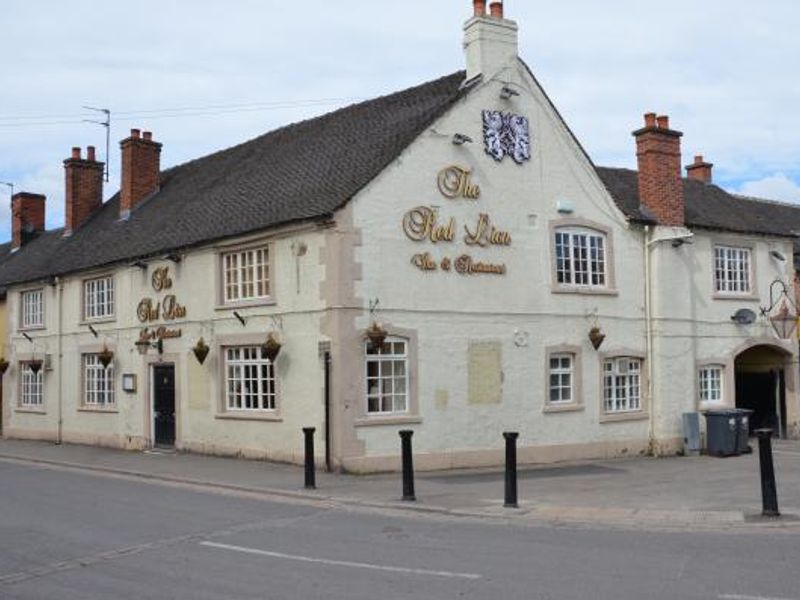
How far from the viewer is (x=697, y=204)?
25141mm

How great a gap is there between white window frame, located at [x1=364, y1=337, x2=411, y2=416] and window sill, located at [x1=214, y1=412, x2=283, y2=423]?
2150 mm

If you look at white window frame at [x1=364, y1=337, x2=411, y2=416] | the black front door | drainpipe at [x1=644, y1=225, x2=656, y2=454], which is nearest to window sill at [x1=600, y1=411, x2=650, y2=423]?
drainpipe at [x1=644, y1=225, x2=656, y2=454]

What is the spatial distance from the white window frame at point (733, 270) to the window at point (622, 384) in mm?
3506

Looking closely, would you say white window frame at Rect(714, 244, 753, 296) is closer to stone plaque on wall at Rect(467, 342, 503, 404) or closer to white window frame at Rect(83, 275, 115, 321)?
stone plaque on wall at Rect(467, 342, 503, 404)

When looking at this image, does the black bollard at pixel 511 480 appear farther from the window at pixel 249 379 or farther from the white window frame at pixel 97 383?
the white window frame at pixel 97 383

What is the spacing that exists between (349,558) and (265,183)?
13742 mm

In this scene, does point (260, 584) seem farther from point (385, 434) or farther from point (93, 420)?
point (93, 420)

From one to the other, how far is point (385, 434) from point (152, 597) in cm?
1027

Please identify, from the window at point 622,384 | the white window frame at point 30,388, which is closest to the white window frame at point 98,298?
the white window frame at point 30,388

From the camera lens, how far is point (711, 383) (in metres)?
23.6

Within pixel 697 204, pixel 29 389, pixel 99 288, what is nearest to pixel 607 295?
pixel 697 204

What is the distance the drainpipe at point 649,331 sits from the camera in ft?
72.3

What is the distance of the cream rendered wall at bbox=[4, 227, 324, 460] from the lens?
18344mm

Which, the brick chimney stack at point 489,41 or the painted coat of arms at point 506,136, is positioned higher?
the brick chimney stack at point 489,41
